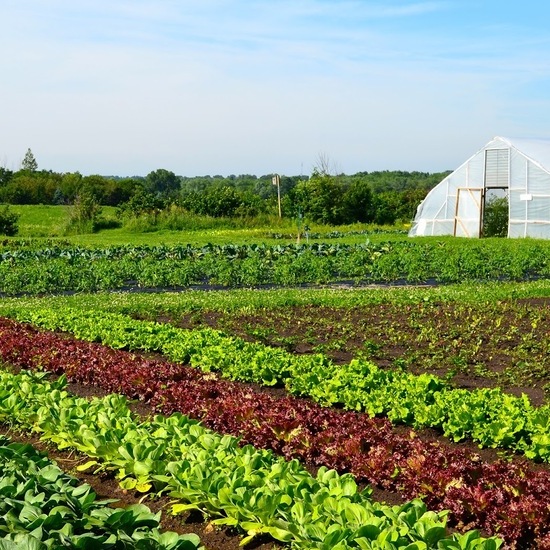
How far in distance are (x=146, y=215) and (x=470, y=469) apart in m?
36.2

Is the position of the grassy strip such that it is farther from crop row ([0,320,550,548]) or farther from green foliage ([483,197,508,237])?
green foliage ([483,197,508,237])

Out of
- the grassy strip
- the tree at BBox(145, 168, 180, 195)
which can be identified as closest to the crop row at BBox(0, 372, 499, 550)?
the grassy strip

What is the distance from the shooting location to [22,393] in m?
8.25

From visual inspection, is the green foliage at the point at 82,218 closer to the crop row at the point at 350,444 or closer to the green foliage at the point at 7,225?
the green foliage at the point at 7,225

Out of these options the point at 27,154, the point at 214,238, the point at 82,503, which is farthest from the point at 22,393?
the point at 27,154

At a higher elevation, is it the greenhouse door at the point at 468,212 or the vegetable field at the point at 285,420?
the greenhouse door at the point at 468,212

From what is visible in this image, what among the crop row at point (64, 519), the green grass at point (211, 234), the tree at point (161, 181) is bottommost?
the crop row at point (64, 519)

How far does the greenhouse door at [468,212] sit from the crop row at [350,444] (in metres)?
24.7

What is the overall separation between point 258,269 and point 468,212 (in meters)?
15.4

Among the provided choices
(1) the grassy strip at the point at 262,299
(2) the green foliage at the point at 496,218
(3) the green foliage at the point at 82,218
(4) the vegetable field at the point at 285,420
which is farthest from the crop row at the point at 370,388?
(3) the green foliage at the point at 82,218

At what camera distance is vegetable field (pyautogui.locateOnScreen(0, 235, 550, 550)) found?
16.2 ft

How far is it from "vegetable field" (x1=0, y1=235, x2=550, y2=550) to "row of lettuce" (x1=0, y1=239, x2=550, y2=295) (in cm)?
288

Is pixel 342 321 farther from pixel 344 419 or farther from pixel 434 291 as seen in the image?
pixel 344 419

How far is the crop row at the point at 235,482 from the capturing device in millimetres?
4559
